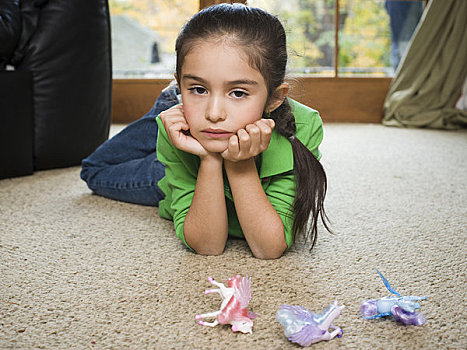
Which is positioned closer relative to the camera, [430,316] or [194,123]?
[430,316]

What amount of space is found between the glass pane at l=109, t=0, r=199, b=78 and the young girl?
1923mm

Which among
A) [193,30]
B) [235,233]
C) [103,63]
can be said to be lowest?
[235,233]

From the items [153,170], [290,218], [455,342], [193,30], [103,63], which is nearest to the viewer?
[455,342]

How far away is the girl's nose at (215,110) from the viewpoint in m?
0.79

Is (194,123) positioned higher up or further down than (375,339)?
higher up

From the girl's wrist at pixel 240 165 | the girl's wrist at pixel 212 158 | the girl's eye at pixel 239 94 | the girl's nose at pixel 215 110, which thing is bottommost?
the girl's wrist at pixel 240 165

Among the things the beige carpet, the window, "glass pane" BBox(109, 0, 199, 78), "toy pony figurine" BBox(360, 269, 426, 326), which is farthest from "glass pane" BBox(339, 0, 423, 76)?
"toy pony figurine" BBox(360, 269, 426, 326)

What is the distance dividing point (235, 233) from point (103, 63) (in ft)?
3.06

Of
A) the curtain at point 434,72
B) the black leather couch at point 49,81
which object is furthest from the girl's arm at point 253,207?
the curtain at point 434,72

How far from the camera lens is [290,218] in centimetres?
94

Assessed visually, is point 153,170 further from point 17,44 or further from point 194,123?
point 17,44

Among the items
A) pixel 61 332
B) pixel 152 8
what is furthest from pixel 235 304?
pixel 152 8

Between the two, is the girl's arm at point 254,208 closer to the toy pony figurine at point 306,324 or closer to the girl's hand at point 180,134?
the girl's hand at point 180,134

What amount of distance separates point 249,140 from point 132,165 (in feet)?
1.89
